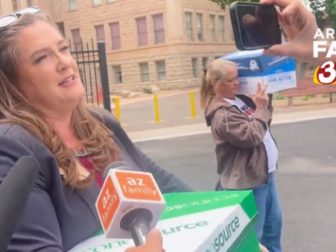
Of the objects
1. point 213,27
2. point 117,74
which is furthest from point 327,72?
point 117,74

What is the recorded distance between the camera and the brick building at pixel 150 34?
41.5 metres

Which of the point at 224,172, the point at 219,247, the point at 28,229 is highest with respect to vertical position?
the point at 28,229

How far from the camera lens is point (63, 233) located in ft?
5.05

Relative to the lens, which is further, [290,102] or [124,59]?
[124,59]

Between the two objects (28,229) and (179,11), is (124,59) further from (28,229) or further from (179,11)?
(28,229)

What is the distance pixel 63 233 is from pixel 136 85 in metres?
41.8

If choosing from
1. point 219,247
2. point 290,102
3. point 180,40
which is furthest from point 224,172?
point 180,40

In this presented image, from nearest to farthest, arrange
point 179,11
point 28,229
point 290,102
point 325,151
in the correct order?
point 28,229 < point 325,151 < point 290,102 < point 179,11

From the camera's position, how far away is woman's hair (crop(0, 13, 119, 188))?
1667 millimetres

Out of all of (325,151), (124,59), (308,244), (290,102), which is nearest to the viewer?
(308,244)

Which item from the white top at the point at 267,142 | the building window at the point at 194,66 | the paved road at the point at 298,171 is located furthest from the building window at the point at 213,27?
the white top at the point at 267,142

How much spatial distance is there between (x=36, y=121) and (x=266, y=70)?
84.0 inches

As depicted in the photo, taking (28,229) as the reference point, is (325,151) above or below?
below

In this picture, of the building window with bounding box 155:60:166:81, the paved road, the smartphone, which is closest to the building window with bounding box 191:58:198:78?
the building window with bounding box 155:60:166:81
